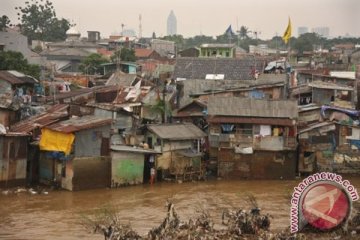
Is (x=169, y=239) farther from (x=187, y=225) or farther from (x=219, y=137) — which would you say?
(x=219, y=137)

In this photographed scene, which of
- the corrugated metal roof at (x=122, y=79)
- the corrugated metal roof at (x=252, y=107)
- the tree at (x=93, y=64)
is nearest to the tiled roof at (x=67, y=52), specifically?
the tree at (x=93, y=64)

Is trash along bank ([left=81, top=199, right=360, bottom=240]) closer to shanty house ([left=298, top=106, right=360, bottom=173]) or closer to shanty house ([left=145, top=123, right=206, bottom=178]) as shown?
shanty house ([left=145, top=123, right=206, bottom=178])

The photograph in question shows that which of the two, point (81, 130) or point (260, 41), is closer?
point (81, 130)

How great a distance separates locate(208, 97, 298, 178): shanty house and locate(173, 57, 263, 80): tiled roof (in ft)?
33.4

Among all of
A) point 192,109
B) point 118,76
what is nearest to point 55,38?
point 118,76

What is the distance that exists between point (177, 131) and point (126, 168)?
3.34 metres

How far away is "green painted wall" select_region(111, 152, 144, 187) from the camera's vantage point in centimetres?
2303

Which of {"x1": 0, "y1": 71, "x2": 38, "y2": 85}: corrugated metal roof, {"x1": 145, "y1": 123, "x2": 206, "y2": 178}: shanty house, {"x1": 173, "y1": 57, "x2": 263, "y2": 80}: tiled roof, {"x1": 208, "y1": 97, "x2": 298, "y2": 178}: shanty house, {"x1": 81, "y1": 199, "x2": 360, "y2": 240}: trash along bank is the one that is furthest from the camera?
{"x1": 173, "y1": 57, "x2": 263, "y2": 80}: tiled roof

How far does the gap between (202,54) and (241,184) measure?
81.0 feet

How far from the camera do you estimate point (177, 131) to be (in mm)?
25562

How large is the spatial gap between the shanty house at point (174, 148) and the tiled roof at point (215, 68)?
10624mm

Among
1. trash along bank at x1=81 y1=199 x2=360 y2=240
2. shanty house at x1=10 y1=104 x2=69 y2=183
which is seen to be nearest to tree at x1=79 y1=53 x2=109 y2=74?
shanty house at x1=10 y1=104 x2=69 y2=183

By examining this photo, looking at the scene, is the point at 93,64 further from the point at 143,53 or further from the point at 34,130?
the point at 34,130

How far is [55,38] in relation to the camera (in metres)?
77.1
